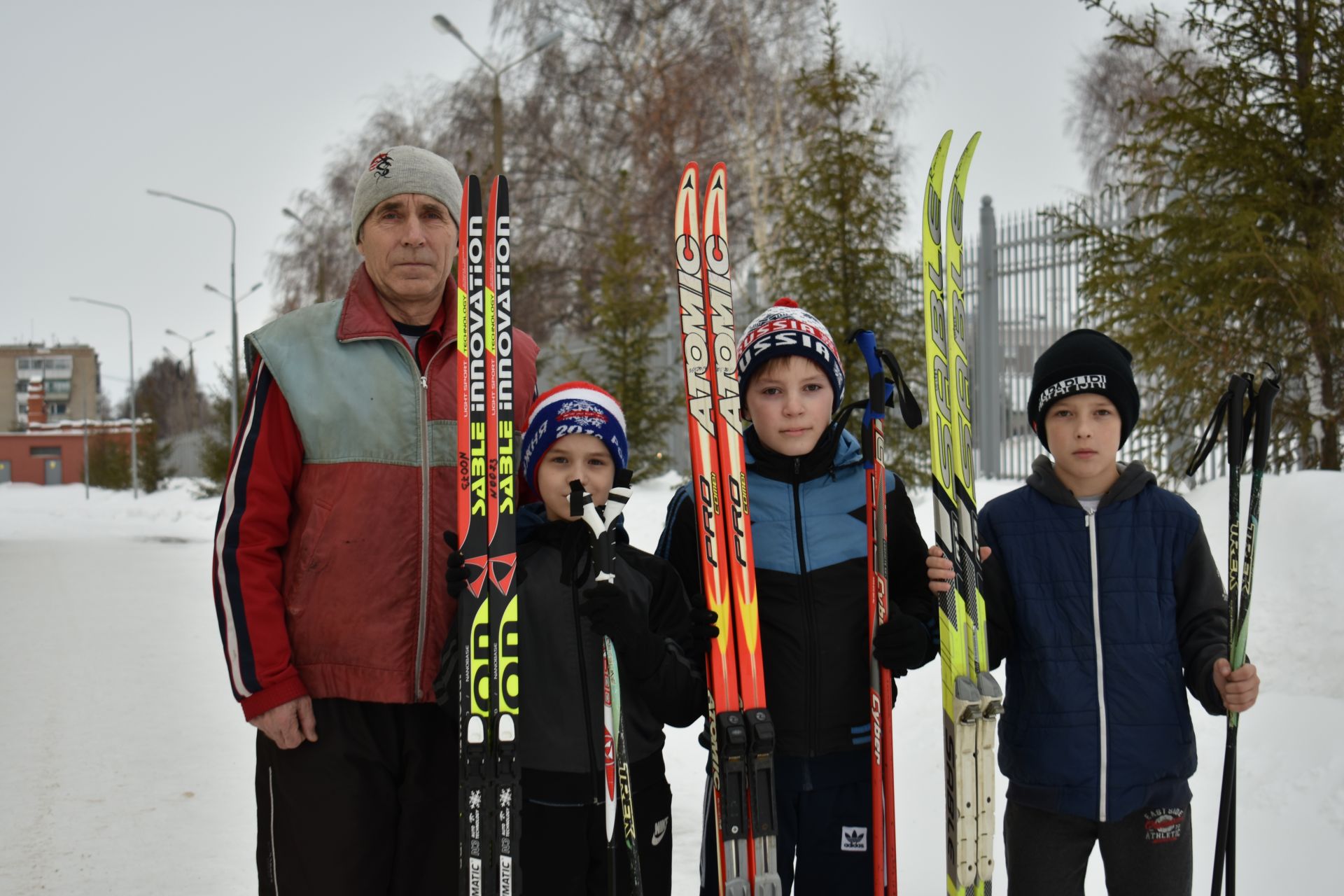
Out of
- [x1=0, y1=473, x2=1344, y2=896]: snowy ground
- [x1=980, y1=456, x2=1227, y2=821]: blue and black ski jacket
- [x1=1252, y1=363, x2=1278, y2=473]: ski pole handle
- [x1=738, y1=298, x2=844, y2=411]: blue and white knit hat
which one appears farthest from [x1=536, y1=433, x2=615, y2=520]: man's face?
[x1=0, y1=473, x2=1344, y2=896]: snowy ground

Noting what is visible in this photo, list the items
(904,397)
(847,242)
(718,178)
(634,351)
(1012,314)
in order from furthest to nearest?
(634,351), (1012,314), (847,242), (718,178), (904,397)

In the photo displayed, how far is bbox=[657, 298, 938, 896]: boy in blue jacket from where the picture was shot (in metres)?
2.29

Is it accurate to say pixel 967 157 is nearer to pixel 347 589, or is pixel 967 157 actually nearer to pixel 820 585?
pixel 820 585

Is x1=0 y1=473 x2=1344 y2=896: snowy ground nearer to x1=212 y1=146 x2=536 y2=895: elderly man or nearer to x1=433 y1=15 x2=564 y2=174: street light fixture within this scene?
x1=212 y1=146 x2=536 y2=895: elderly man

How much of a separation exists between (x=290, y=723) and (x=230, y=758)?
3462mm

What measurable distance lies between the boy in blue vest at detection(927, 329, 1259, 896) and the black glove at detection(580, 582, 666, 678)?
63cm

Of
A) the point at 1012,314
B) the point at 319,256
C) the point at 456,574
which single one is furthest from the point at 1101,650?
the point at 319,256

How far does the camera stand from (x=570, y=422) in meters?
2.34

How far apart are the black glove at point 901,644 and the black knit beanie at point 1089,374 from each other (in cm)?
53

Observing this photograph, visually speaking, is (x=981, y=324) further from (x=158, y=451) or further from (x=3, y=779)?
(x=158, y=451)

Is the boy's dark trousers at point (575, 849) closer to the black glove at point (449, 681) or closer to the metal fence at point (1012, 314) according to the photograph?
the black glove at point (449, 681)

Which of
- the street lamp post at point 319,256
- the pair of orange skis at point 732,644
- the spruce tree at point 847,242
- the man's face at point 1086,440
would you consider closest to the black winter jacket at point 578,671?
the pair of orange skis at point 732,644

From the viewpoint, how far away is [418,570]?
226 cm

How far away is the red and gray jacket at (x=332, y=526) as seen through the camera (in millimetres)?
2156
